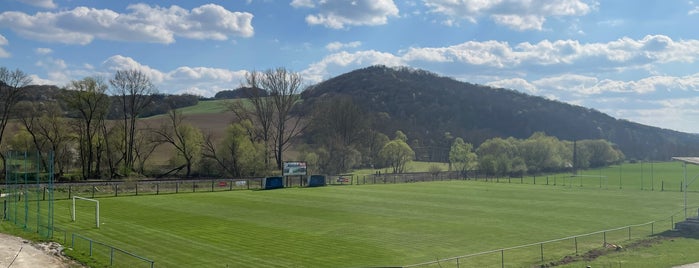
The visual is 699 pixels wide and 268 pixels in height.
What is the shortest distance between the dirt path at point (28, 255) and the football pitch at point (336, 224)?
3.07m

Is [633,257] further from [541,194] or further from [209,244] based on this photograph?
[541,194]

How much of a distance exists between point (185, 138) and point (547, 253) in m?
72.7

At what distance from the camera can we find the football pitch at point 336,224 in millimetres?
26547

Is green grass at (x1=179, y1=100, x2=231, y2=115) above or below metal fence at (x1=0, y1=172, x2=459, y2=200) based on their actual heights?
above

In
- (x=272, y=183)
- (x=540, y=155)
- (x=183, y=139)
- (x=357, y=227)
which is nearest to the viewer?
(x=357, y=227)

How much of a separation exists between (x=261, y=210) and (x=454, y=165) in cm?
8622

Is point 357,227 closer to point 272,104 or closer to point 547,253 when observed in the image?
point 547,253

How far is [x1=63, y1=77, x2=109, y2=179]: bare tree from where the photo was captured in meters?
78.6

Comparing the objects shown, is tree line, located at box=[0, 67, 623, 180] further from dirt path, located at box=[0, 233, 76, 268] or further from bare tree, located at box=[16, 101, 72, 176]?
dirt path, located at box=[0, 233, 76, 268]

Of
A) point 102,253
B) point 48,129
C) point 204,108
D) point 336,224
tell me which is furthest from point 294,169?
point 204,108

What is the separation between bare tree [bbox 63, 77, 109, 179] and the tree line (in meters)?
0.13

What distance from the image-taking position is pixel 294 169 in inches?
2990

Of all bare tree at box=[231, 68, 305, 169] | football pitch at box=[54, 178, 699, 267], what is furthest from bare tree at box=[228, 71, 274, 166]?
football pitch at box=[54, 178, 699, 267]

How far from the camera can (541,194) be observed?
216ft
